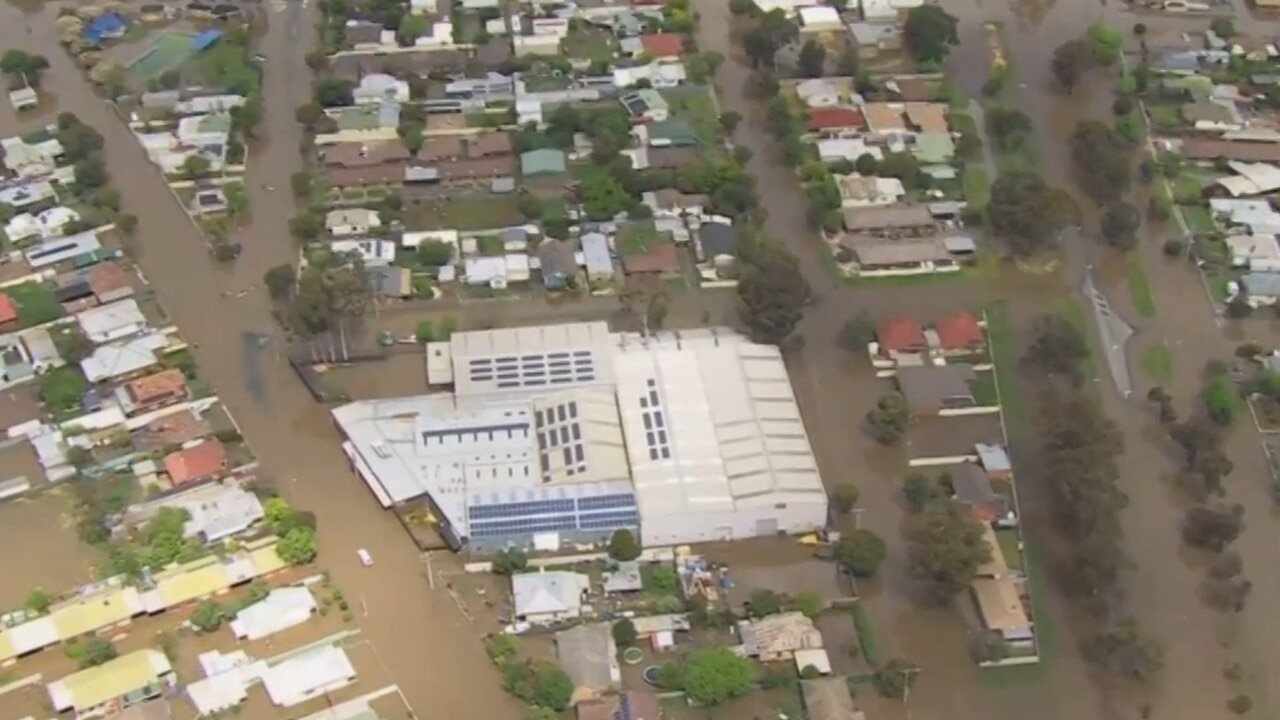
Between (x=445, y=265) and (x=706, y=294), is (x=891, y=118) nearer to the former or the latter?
(x=706, y=294)

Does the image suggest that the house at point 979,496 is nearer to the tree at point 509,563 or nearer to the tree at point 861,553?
the tree at point 861,553

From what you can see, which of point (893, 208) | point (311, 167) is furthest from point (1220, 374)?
point (311, 167)

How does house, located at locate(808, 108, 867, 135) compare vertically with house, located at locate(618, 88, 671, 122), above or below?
below

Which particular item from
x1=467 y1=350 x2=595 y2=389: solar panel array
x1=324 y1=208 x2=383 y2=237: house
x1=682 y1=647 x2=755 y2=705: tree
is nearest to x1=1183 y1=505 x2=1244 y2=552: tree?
x1=682 y1=647 x2=755 y2=705: tree

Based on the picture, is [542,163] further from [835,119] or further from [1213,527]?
[1213,527]

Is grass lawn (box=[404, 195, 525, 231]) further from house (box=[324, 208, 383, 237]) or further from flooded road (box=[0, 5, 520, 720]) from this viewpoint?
flooded road (box=[0, 5, 520, 720])
